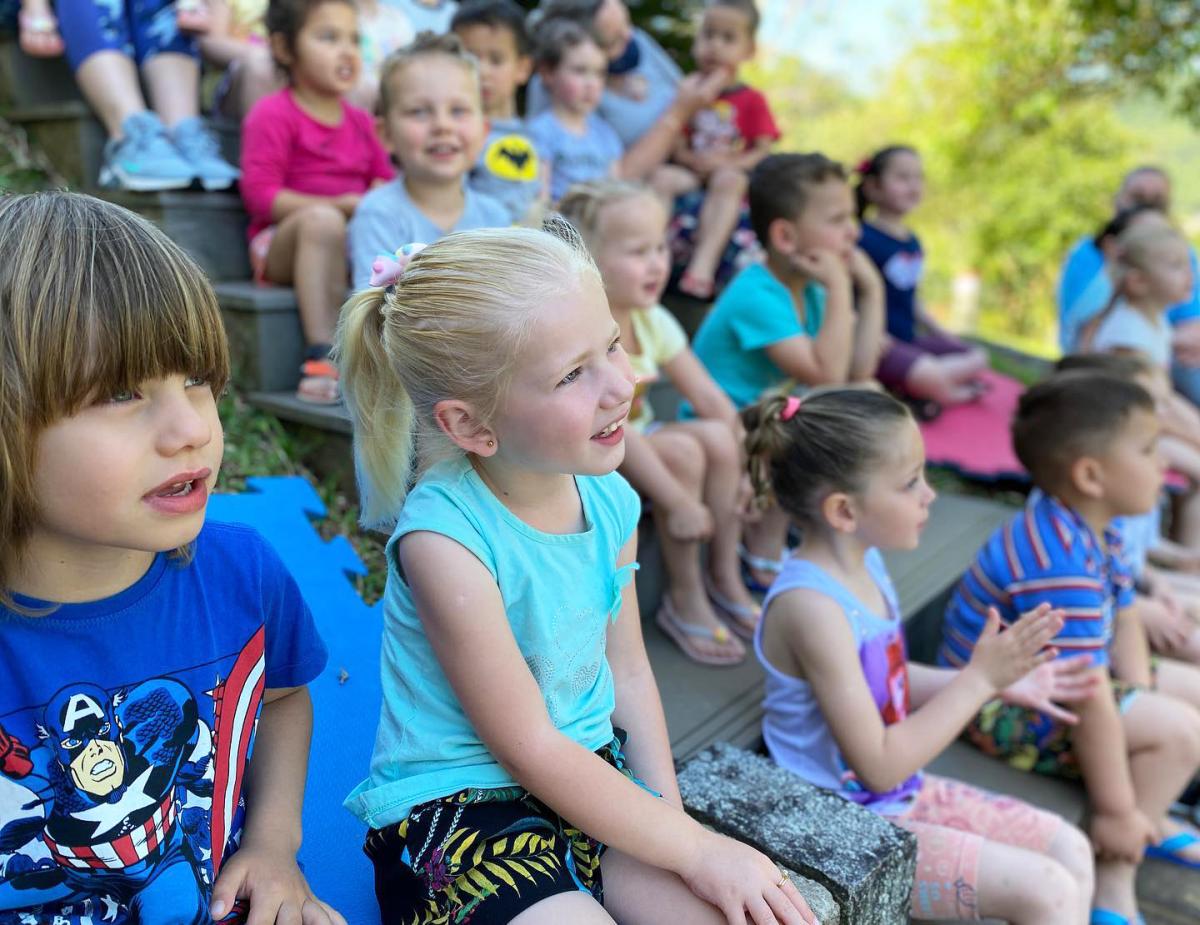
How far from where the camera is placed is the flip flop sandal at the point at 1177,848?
256cm

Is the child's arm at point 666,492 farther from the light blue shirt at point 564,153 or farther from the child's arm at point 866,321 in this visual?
the light blue shirt at point 564,153

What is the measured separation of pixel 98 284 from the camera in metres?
0.99

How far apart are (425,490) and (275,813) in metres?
0.46

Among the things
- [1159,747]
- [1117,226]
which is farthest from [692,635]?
[1117,226]

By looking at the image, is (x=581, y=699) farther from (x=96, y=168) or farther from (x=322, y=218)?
(x=96, y=168)

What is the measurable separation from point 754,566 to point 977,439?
84.0 inches

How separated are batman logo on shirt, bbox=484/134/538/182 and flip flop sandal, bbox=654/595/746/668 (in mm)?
1719

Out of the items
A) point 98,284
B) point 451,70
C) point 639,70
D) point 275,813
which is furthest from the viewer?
point 639,70

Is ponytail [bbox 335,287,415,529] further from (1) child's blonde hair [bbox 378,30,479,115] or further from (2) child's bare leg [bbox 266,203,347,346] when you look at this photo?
(1) child's blonde hair [bbox 378,30,479,115]

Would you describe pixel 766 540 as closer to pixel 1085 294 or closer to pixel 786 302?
pixel 786 302

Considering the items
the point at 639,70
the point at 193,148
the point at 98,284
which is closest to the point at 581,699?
the point at 98,284

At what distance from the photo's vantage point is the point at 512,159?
142 inches

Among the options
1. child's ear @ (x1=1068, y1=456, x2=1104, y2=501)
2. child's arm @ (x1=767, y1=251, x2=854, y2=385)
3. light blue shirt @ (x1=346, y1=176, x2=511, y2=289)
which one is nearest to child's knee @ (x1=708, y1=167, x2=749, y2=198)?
child's arm @ (x1=767, y1=251, x2=854, y2=385)

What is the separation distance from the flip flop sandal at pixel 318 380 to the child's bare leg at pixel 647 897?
5.69 ft
